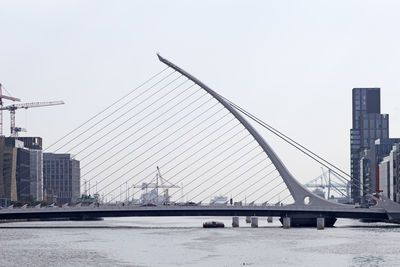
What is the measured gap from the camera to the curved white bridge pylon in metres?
141

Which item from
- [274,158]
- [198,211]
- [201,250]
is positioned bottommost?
[201,250]

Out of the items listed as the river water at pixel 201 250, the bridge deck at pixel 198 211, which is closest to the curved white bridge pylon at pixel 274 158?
the bridge deck at pixel 198 211

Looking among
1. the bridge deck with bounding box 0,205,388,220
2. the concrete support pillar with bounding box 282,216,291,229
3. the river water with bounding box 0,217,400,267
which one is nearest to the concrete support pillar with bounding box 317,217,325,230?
the bridge deck with bounding box 0,205,388,220

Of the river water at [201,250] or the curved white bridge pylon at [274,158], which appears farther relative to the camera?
the curved white bridge pylon at [274,158]

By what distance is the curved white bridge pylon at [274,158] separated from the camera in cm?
14125

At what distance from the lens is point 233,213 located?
143875mm

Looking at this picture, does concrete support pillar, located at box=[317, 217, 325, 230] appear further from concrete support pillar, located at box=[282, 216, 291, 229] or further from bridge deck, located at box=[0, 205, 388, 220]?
concrete support pillar, located at box=[282, 216, 291, 229]

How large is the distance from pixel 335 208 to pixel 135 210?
31552 millimetres

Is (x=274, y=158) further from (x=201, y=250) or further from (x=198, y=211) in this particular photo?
(x=201, y=250)

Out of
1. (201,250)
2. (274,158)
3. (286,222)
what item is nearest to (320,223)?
(286,222)

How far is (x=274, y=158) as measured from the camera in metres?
142

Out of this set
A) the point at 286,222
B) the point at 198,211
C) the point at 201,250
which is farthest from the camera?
the point at 286,222

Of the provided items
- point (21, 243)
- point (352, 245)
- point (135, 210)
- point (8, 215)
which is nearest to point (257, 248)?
point (352, 245)

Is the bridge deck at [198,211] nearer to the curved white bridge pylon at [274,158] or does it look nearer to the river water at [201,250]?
the curved white bridge pylon at [274,158]
